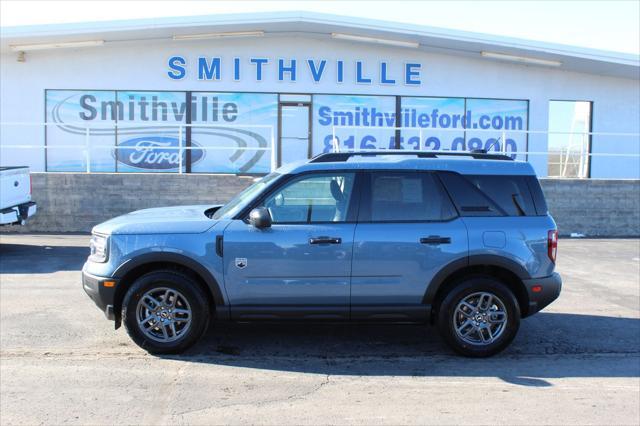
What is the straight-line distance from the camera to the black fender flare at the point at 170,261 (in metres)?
5.47

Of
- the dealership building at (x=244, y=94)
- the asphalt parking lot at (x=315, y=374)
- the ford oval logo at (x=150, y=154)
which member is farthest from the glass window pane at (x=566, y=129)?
the asphalt parking lot at (x=315, y=374)

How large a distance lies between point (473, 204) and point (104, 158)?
15026 mm

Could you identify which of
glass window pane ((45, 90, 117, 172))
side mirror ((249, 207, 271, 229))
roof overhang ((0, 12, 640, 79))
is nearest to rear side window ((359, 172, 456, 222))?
side mirror ((249, 207, 271, 229))

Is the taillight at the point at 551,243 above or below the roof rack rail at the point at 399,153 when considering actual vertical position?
below

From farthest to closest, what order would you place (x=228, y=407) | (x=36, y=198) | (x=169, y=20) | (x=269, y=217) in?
1. (x=169, y=20)
2. (x=36, y=198)
3. (x=269, y=217)
4. (x=228, y=407)

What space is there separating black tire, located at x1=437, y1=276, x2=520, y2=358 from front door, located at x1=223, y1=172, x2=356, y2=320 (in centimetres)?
93

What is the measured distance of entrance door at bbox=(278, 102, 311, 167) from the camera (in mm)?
18484

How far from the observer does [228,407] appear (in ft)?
14.7

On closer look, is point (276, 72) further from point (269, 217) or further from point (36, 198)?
point (269, 217)

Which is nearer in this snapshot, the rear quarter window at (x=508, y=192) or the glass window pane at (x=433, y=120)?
the rear quarter window at (x=508, y=192)

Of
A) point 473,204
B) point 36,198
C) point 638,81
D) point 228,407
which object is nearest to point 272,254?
point 228,407

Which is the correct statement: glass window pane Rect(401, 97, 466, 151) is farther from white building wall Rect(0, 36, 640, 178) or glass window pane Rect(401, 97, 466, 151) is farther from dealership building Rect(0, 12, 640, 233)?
white building wall Rect(0, 36, 640, 178)

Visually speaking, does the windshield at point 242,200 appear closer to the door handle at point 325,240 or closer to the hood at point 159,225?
the hood at point 159,225

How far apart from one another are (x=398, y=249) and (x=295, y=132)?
529 inches
